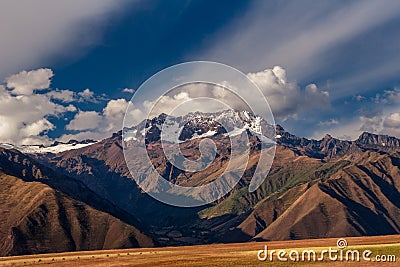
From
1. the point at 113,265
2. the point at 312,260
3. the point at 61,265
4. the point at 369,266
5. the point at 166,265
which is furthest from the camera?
the point at 61,265

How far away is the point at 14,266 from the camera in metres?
154

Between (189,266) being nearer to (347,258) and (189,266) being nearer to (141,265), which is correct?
(141,265)

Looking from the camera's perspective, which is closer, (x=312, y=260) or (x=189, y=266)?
(x=312, y=260)

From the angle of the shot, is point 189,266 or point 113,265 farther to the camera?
point 113,265

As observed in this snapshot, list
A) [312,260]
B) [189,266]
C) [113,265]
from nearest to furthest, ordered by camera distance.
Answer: [312,260]
[189,266]
[113,265]

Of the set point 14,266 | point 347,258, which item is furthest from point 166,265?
point 14,266

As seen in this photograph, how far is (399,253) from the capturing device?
12006 cm

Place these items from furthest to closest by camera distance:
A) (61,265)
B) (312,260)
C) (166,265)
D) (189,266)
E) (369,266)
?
(61,265) < (166,265) < (189,266) < (312,260) < (369,266)

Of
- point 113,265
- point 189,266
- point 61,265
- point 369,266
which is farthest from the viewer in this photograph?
point 61,265

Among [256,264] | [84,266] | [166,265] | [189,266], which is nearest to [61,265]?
→ [84,266]

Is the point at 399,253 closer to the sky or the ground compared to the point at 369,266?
closer to the sky

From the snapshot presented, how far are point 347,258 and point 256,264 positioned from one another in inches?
846

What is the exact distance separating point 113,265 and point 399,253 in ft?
256

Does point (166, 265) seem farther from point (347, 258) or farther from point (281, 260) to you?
point (347, 258)
